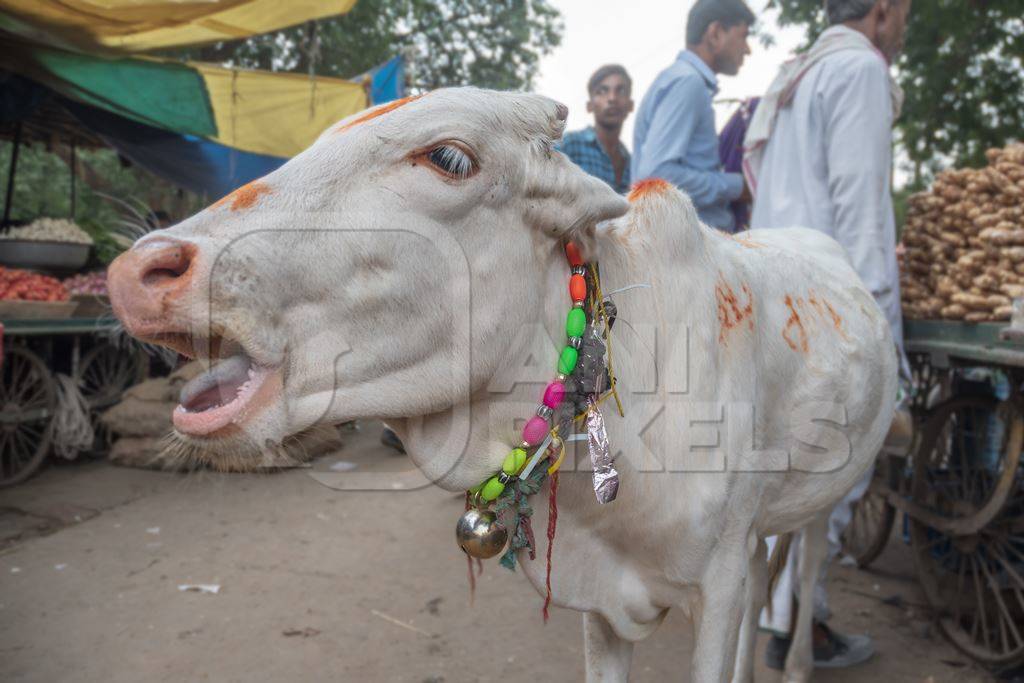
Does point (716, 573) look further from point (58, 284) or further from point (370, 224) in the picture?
point (58, 284)

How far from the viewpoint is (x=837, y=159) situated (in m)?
2.72

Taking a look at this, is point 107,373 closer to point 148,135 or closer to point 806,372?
point 148,135

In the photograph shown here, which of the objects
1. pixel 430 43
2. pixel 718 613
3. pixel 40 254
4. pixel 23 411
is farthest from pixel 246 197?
pixel 430 43

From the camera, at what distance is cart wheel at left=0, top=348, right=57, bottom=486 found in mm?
5363

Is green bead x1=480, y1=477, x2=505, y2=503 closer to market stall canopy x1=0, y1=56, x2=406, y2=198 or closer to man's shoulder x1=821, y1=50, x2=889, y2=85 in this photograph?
man's shoulder x1=821, y1=50, x2=889, y2=85

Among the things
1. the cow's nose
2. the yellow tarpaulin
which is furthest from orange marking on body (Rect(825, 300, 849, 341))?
the yellow tarpaulin

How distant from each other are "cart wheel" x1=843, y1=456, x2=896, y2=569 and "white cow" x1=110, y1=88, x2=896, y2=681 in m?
2.20

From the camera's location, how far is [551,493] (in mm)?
1462

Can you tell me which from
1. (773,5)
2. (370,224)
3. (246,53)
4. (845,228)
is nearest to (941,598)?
(845,228)

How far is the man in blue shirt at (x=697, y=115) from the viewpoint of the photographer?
3084mm

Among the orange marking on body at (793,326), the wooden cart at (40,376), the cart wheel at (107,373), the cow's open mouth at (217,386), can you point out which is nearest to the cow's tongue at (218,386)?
the cow's open mouth at (217,386)

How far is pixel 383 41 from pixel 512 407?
12464 mm

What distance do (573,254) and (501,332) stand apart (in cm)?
22

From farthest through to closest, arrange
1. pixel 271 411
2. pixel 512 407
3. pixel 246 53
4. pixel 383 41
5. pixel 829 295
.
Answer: pixel 383 41 < pixel 246 53 < pixel 829 295 < pixel 512 407 < pixel 271 411
